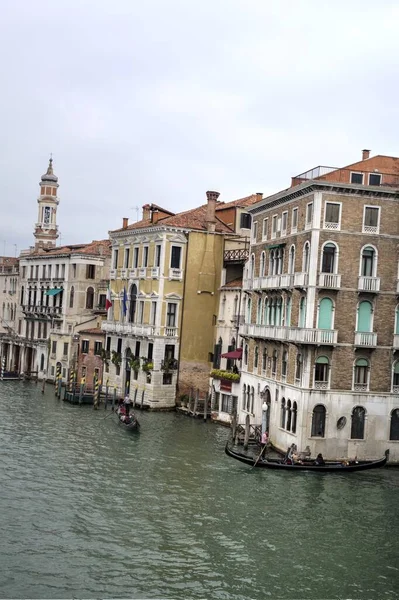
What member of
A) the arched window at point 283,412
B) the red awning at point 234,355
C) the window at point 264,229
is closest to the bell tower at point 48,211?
the red awning at point 234,355

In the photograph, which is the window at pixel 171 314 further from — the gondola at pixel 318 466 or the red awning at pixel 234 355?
the gondola at pixel 318 466

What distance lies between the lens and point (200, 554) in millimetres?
20688

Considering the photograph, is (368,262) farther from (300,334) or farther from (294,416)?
(294,416)

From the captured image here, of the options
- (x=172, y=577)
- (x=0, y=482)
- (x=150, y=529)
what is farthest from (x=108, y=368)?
(x=172, y=577)

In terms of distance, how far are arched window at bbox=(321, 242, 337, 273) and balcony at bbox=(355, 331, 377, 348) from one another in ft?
8.68

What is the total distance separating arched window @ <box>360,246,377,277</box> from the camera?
32.0 meters

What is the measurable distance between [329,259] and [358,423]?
6.46 meters

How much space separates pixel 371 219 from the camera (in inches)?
1258

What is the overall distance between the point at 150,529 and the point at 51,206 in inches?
2322

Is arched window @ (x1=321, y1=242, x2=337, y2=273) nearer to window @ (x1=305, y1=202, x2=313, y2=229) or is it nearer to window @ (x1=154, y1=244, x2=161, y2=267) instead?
window @ (x1=305, y1=202, x2=313, y2=229)

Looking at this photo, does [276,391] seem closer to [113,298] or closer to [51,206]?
[113,298]

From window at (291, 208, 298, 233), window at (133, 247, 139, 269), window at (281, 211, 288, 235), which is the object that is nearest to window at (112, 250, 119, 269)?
window at (133, 247, 139, 269)

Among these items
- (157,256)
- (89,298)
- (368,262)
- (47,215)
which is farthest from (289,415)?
(47,215)

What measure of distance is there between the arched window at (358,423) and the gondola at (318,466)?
49.1 inches
